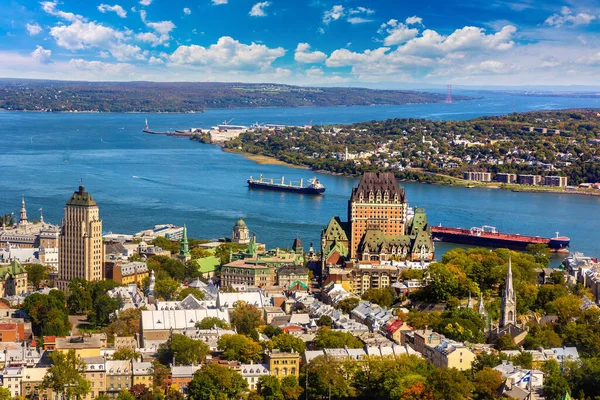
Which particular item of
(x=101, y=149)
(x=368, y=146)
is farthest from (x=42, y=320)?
(x=368, y=146)

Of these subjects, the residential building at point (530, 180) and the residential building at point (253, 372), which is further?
the residential building at point (530, 180)

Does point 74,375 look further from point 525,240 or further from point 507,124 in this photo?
point 507,124

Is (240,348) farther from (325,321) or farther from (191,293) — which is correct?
(191,293)

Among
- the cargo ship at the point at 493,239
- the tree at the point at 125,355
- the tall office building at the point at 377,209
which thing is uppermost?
the tall office building at the point at 377,209

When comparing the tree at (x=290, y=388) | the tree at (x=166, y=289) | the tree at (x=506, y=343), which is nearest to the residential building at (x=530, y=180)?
the tree at (x=166, y=289)

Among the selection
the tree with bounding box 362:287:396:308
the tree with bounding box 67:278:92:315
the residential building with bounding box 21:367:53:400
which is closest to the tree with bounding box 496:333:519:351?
the tree with bounding box 362:287:396:308

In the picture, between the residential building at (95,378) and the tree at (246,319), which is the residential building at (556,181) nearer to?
the tree at (246,319)

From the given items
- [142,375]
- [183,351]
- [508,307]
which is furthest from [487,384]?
[142,375]
